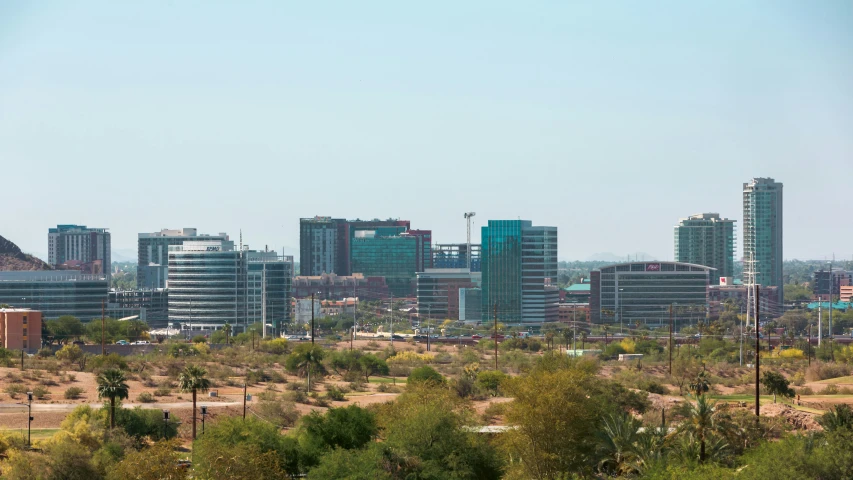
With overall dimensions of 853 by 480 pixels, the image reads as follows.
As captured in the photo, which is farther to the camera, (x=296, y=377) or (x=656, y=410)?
(x=296, y=377)

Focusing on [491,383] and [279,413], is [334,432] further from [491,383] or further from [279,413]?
[491,383]

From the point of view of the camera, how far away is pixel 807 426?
2648 inches

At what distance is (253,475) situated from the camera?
4781cm

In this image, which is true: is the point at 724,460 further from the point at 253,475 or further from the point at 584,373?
the point at 253,475

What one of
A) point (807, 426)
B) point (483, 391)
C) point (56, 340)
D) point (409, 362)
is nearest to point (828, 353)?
point (409, 362)

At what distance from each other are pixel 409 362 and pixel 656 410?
48.1 meters

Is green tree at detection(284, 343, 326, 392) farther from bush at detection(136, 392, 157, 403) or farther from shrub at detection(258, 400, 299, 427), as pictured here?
shrub at detection(258, 400, 299, 427)

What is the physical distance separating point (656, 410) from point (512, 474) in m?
24.1

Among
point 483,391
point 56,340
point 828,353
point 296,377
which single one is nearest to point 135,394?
point 296,377

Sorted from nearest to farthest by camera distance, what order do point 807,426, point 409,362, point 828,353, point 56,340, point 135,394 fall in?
point 807,426
point 135,394
point 409,362
point 828,353
point 56,340

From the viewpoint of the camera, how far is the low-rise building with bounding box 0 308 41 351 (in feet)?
456

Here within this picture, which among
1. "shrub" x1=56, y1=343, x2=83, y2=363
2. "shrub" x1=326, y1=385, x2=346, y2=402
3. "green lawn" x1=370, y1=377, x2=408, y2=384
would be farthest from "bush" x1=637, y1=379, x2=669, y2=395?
"shrub" x1=56, y1=343, x2=83, y2=363

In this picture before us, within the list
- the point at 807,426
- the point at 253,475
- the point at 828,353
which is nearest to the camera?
the point at 253,475

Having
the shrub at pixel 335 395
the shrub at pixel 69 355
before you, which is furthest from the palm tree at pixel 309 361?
the shrub at pixel 69 355
